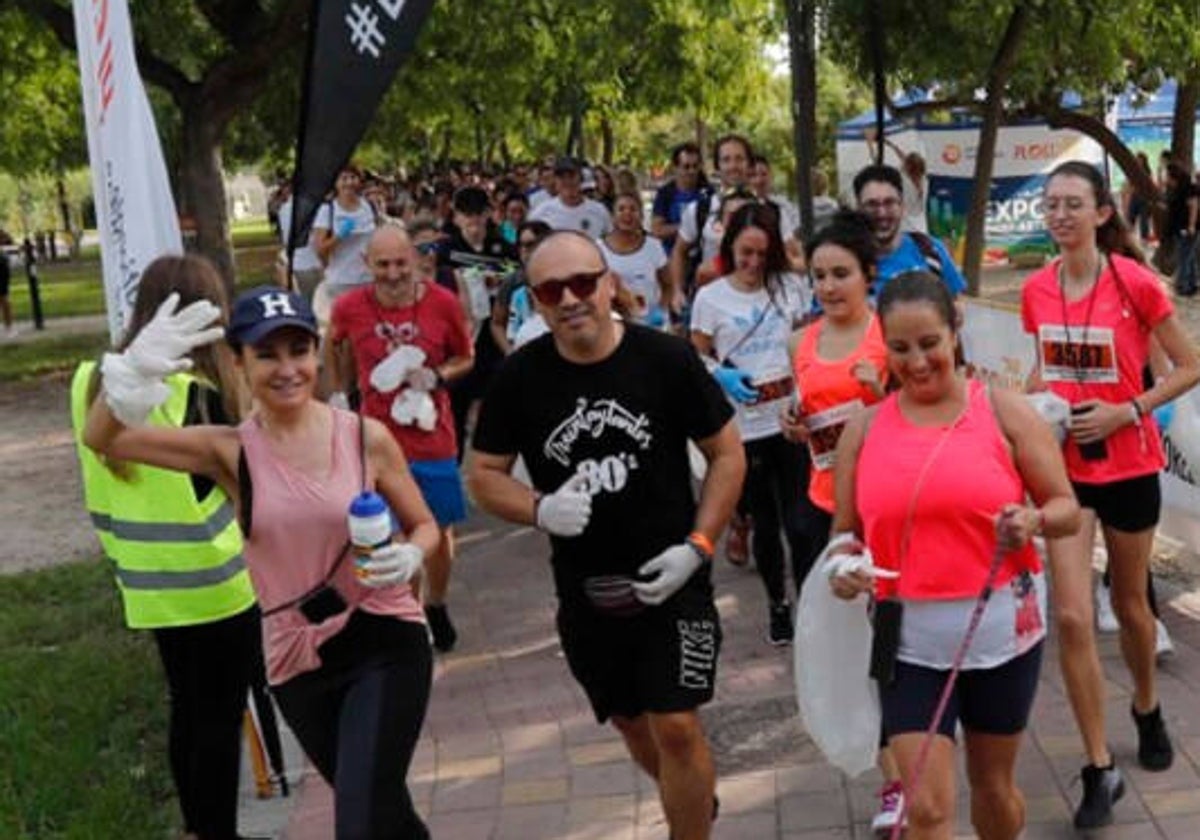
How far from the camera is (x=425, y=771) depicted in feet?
17.1

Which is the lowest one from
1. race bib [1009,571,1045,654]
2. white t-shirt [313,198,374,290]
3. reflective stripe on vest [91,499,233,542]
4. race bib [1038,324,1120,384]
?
race bib [1009,571,1045,654]

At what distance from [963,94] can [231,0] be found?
820 centimetres

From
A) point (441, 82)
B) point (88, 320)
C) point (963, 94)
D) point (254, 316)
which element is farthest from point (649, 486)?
point (88, 320)

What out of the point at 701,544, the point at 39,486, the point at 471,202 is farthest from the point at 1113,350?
the point at 39,486

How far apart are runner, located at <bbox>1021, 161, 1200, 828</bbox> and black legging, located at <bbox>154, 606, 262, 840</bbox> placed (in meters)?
2.45

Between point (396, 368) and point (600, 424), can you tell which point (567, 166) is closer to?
point (396, 368)

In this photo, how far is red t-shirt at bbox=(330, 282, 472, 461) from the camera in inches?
247

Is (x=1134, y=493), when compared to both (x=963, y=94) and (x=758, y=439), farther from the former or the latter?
(x=963, y=94)

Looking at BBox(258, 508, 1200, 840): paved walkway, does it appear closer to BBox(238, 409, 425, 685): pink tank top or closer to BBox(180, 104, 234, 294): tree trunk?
BBox(238, 409, 425, 685): pink tank top

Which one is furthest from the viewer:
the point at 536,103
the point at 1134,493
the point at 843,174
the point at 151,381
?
the point at 536,103

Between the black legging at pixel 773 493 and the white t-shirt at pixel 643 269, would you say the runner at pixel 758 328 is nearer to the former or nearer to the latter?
the black legging at pixel 773 493

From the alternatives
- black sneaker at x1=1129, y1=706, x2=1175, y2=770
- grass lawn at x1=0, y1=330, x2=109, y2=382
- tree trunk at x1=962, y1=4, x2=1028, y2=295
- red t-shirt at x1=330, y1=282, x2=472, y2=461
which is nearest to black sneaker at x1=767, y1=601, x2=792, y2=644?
red t-shirt at x1=330, y1=282, x2=472, y2=461

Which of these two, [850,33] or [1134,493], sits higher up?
[850,33]

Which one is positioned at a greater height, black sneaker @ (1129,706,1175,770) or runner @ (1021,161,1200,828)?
runner @ (1021,161,1200,828)
